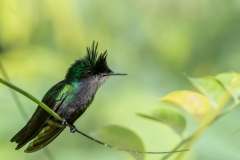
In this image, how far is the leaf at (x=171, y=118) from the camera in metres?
0.73

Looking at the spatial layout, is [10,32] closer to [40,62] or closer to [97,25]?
[40,62]

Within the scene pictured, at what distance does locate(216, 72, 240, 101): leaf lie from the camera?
73 cm

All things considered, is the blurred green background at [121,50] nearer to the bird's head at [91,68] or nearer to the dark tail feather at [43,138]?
the bird's head at [91,68]

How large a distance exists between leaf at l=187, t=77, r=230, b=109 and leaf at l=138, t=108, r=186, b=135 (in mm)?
53

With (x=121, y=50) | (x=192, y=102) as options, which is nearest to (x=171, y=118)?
(x=192, y=102)

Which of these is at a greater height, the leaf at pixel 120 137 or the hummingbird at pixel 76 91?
the hummingbird at pixel 76 91

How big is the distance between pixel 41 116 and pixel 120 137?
0.42 ft

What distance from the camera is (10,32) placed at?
2176 mm

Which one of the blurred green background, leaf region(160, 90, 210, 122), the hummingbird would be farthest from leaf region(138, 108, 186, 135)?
the blurred green background

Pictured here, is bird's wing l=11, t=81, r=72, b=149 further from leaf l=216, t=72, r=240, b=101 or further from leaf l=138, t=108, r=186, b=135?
leaf l=216, t=72, r=240, b=101

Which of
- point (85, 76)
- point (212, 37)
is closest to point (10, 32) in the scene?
point (212, 37)

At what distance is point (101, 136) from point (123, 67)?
1.47 metres

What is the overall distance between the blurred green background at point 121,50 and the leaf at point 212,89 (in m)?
1.02

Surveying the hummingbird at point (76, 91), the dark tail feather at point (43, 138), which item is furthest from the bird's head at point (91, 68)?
the dark tail feather at point (43, 138)
